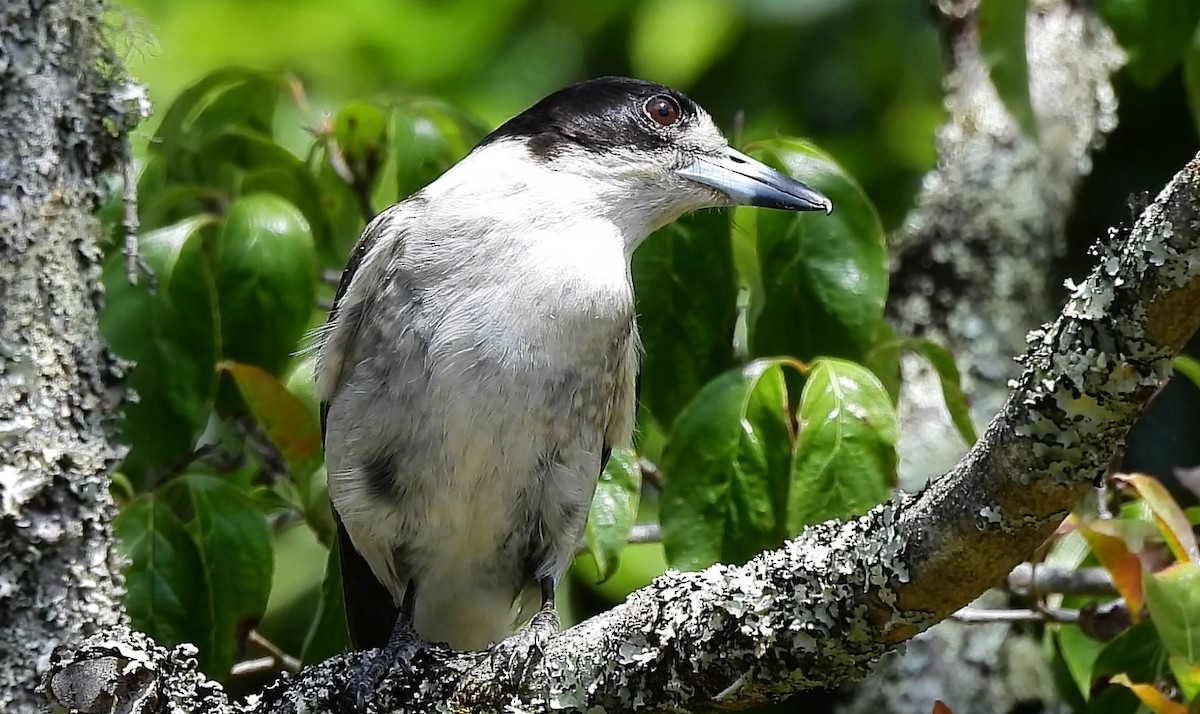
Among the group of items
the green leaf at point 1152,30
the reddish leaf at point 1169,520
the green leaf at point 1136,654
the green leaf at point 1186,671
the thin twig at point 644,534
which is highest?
the green leaf at point 1152,30

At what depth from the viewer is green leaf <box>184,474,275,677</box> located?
8.36ft

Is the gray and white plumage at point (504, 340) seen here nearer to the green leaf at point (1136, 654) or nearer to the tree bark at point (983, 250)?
the green leaf at point (1136, 654)

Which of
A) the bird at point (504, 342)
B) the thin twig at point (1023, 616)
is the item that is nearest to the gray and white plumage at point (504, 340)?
the bird at point (504, 342)

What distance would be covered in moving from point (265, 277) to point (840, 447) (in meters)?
1.07

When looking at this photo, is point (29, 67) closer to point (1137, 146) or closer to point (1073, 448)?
point (1073, 448)

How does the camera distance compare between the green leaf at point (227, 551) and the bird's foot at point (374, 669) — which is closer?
the bird's foot at point (374, 669)

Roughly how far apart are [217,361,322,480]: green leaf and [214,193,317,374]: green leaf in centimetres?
9

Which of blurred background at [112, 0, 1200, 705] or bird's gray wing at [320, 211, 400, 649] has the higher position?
blurred background at [112, 0, 1200, 705]

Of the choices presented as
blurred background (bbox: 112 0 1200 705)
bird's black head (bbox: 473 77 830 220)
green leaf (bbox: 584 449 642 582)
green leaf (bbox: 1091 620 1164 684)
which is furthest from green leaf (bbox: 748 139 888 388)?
blurred background (bbox: 112 0 1200 705)

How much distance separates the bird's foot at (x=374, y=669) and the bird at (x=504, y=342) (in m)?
0.02

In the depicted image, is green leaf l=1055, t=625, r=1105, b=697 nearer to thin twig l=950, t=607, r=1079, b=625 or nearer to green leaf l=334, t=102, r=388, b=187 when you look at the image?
thin twig l=950, t=607, r=1079, b=625

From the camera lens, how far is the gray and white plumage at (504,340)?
2.69 m

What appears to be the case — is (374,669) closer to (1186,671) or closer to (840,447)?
(840,447)

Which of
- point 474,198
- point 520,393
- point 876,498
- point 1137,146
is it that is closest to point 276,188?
point 474,198
